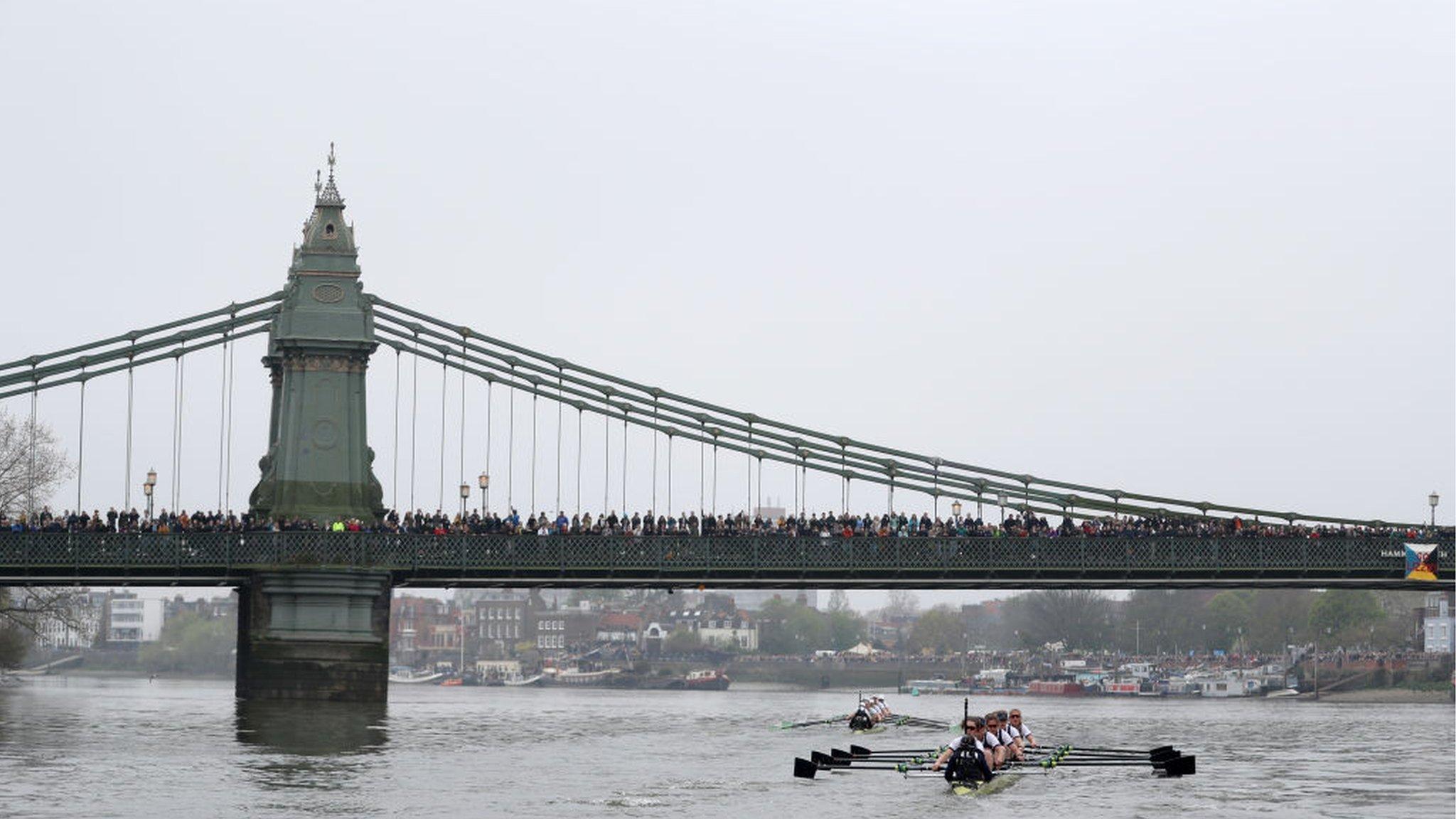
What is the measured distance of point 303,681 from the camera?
256ft

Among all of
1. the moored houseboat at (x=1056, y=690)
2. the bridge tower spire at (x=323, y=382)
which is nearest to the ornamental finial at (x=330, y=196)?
the bridge tower spire at (x=323, y=382)

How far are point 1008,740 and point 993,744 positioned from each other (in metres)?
3.22

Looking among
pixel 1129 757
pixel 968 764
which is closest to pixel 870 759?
pixel 968 764

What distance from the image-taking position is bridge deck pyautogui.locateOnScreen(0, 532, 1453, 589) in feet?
261

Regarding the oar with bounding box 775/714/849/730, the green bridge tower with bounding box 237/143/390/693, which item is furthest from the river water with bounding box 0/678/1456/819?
the green bridge tower with bounding box 237/143/390/693

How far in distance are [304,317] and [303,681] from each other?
1297 centimetres

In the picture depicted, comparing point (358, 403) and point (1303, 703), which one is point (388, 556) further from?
point (1303, 703)

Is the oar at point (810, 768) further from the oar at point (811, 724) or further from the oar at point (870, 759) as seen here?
the oar at point (811, 724)

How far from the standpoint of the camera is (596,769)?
5809 cm

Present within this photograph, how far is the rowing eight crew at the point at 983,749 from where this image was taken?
4941 centimetres

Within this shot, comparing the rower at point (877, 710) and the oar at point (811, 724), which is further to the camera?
the rower at point (877, 710)

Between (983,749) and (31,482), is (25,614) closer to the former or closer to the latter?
(31,482)

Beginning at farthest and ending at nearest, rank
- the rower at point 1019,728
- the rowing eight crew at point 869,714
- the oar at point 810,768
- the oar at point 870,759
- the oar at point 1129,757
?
the rowing eight crew at point 869,714, the rower at point 1019,728, the oar at point 1129,757, the oar at point 870,759, the oar at point 810,768

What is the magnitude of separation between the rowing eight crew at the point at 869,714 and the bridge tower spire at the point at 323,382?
1854 cm
